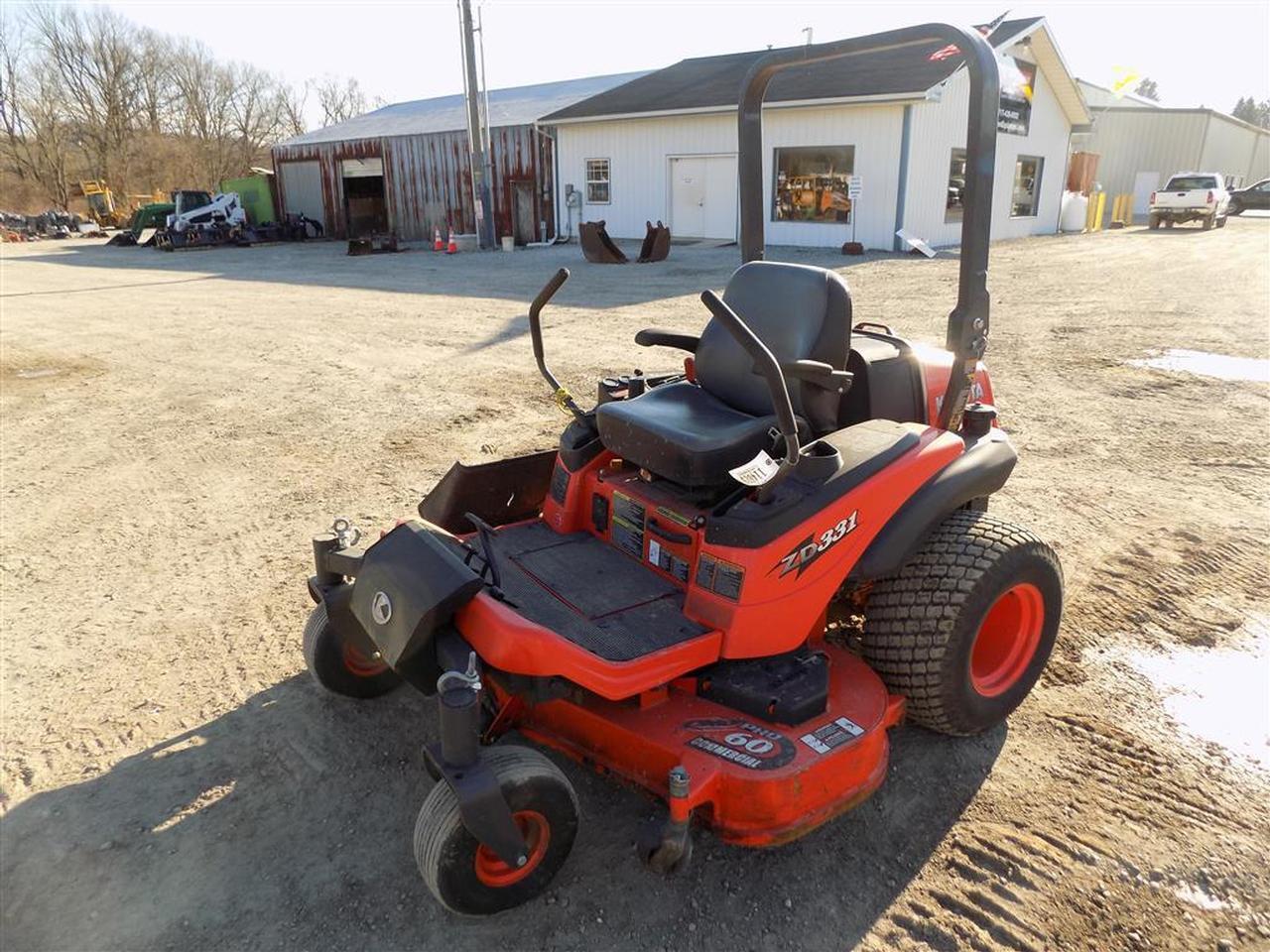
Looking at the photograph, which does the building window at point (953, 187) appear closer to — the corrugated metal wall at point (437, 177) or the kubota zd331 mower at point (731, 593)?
the corrugated metal wall at point (437, 177)

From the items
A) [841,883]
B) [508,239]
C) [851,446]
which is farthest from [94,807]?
[508,239]

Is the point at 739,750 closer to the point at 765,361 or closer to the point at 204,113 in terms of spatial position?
the point at 765,361

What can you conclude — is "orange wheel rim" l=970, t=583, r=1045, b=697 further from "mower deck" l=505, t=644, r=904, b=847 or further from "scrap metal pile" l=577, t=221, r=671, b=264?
"scrap metal pile" l=577, t=221, r=671, b=264

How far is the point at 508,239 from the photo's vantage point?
2198 cm

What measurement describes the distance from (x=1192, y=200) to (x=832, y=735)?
2925 centimetres

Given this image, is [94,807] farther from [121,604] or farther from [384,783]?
[121,604]

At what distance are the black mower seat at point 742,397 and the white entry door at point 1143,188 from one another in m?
39.3

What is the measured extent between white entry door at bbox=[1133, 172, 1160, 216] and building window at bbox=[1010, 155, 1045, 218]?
1481 cm

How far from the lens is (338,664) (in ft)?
10.3

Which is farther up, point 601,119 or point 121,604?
point 601,119

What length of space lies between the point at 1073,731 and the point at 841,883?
3.73ft

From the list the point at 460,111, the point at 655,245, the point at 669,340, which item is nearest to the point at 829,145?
the point at 655,245

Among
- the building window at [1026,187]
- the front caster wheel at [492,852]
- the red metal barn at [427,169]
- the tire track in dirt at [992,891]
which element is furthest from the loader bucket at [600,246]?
the front caster wheel at [492,852]

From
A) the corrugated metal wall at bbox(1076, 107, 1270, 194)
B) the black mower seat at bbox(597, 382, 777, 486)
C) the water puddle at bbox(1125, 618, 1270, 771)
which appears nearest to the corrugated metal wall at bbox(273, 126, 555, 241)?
the corrugated metal wall at bbox(1076, 107, 1270, 194)
